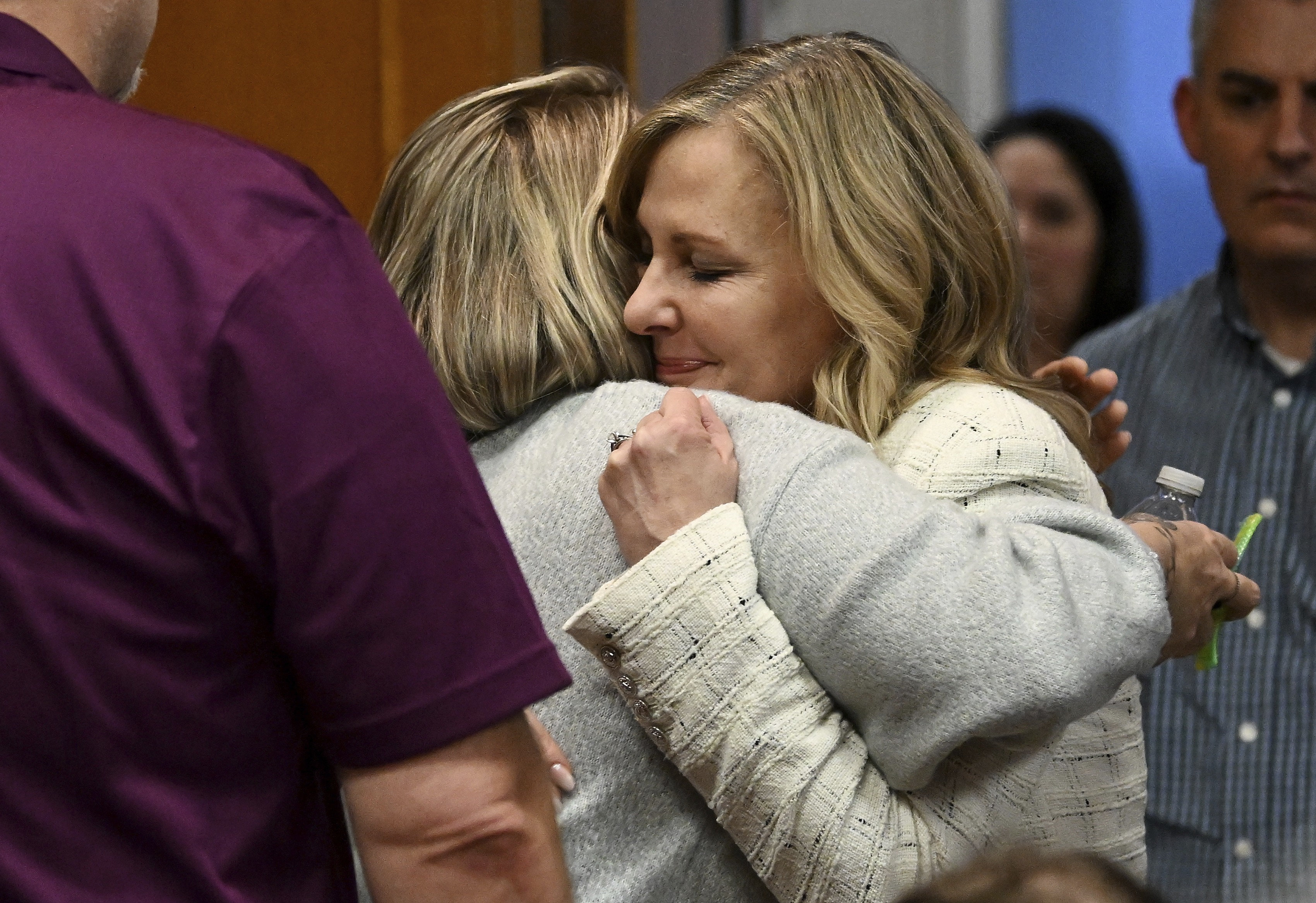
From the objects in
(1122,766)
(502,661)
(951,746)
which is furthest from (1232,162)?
(502,661)

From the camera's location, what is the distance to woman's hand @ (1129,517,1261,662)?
4.36 feet

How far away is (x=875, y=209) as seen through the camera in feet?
4.71

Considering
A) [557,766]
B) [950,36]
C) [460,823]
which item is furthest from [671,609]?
[950,36]

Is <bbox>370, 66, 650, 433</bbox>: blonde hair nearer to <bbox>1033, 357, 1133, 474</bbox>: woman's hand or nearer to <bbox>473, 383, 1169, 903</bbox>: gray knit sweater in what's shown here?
<bbox>473, 383, 1169, 903</bbox>: gray knit sweater

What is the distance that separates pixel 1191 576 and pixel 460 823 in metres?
0.80

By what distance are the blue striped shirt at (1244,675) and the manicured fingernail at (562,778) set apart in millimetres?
1319

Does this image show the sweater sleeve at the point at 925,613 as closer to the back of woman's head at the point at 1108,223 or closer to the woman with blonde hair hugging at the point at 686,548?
the woman with blonde hair hugging at the point at 686,548

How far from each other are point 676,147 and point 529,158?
169mm

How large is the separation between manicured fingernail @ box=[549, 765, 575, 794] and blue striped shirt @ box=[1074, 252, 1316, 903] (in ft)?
4.33

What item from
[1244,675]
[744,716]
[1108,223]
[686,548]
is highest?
[686,548]

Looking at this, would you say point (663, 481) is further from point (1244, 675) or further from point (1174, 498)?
point (1244, 675)

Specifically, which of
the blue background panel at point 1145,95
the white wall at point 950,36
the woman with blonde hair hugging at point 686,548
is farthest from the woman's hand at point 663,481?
the blue background panel at point 1145,95

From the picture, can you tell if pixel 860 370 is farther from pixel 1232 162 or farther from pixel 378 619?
pixel 1232 162

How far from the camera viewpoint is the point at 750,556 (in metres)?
1.11
